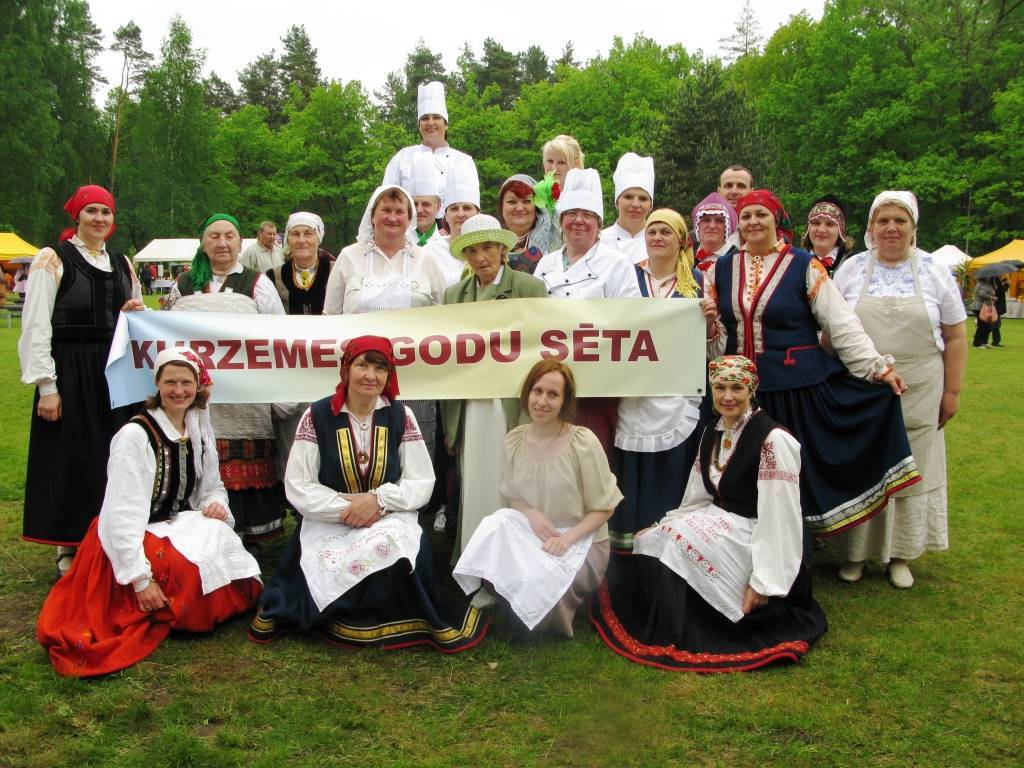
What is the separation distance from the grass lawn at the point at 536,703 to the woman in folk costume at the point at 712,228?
2.20m

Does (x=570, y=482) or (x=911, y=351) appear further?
(x=911, y=351)

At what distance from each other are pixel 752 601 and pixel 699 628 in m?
0.25

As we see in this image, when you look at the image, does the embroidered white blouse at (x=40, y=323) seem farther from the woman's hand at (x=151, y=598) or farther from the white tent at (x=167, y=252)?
the white tent at (x=167, y=252)

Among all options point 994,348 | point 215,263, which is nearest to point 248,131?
point 994,348

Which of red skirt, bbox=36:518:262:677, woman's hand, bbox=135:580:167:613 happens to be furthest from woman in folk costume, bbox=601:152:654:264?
woman's hand, bbox=135:580:167:613

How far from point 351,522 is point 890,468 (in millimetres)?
2599

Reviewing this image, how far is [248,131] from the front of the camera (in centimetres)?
4222

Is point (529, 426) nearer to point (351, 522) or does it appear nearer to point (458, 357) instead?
point (458, 357)

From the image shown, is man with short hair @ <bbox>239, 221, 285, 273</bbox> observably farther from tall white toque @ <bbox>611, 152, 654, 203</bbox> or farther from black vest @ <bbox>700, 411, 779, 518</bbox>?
black vest @ <bbox>700, 411, 779, 518</bbox>

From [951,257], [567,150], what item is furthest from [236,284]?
[951,257]

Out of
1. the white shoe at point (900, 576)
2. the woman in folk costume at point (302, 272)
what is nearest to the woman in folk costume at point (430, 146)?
the woman in folk costume at point (302, 272)

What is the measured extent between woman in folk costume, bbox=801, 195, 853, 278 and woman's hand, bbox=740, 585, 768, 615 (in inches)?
93.1

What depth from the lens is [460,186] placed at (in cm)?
604

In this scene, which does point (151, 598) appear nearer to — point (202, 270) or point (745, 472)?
point (202, 270)
